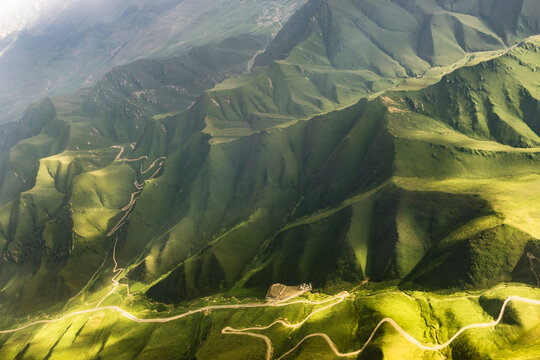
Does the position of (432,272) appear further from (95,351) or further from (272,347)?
(95,351)

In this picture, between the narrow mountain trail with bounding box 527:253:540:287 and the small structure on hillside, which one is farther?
the small structure on hillside

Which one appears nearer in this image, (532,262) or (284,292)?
(532,262)

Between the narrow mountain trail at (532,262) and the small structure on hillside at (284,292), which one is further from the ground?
the small structure on hillside at (284,292)

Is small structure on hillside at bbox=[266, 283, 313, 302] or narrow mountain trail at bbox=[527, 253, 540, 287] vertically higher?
small structure on hillside at bbox=[266, 283, 313, 302]

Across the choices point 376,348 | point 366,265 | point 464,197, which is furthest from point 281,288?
point 464,197

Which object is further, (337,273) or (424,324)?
(337,273)

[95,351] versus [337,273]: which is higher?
[95,351]

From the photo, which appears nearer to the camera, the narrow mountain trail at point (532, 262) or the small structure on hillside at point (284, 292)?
the narrow mountain trail at point (532, 262)

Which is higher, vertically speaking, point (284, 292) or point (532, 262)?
point (284, 292)
